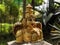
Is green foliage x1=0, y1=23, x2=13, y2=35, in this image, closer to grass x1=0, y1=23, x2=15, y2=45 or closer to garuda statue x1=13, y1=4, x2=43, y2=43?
grass x1=0, y1=23, x2=15, y2=45

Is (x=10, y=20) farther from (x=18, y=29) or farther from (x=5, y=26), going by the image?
(x=18, y=29)

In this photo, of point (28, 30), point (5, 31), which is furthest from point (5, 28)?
point (28, 30)

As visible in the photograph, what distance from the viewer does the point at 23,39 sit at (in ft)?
5.04

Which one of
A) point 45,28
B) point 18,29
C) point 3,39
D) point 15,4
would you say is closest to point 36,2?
point 15,4

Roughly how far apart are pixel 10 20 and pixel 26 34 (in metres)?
1.88

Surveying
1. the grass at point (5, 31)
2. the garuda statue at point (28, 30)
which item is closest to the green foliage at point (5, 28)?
the grass at point (5, 31)

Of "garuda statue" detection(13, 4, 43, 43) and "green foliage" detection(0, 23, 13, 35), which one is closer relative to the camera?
"garuda statue" detection(13, 4, 43, 43)

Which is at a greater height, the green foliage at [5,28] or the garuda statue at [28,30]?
the garuda statue at [28,30]

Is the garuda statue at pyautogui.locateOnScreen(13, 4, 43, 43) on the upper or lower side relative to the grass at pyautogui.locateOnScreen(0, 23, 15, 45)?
upper

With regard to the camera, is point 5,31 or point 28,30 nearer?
point 28,30

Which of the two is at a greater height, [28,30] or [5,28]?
[28,30]

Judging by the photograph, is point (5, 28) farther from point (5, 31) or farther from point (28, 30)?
point (28, 30)

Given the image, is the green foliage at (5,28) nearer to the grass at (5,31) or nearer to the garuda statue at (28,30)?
the grass at (5,31)

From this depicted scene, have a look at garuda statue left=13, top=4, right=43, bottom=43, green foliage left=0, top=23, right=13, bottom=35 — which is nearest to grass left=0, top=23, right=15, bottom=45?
green foliage left=0, top=23, right=13, bottom=35
